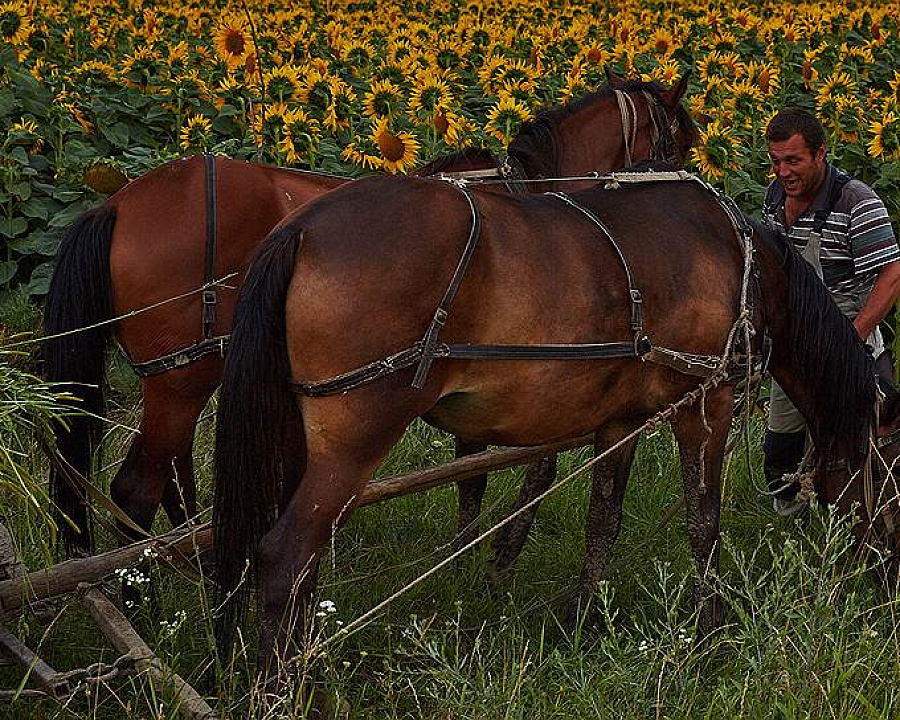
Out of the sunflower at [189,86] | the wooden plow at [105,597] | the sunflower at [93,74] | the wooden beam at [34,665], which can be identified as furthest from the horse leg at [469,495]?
the sunflower at [93,74]

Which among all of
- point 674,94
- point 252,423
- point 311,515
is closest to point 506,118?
point 674,94

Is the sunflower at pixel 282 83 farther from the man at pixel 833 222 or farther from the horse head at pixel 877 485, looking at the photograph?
the horse head at pixel 877 485

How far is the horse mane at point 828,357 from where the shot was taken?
4723 mm

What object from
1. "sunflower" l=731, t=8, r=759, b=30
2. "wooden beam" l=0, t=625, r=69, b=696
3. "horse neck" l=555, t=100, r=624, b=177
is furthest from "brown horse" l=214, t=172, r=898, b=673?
"sunflower" l=731, t=8, r=759, b=30

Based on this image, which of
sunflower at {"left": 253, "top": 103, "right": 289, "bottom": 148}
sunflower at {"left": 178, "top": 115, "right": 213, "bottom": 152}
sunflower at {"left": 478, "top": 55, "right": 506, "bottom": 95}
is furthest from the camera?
sunflower at {"left": 478, "top": 55, "right": 506, "bottom": 95}

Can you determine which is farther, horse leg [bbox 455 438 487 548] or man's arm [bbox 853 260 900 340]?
horse leg [bbox 455 438 487 548]

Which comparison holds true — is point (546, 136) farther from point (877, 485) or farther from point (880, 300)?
point (877, 485)

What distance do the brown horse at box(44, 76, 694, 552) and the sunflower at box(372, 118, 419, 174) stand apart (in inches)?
61.6

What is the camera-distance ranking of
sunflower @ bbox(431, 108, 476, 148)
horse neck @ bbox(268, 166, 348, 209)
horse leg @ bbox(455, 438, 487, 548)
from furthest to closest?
sunflower @ bbox(431, 108, 476, 148) → horse leg @ bbox(455, 438, 487, 548) → horse neck @ bbox(268, 166, 348, 209)

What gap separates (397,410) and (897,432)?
220cm

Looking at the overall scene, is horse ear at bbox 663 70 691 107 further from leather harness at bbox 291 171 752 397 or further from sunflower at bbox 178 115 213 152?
sunflower at bbox 178 115 213 152

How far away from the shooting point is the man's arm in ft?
17.0

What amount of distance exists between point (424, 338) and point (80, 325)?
63.4 inches

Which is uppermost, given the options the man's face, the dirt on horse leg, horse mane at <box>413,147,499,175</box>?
the man's face
